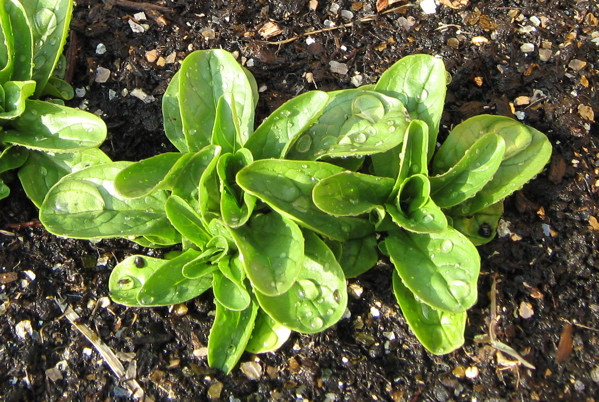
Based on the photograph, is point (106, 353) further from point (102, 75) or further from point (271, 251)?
point (102, 75)

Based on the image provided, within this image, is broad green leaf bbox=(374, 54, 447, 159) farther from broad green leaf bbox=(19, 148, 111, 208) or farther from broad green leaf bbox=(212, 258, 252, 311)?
broad green leaf bbox=(19, 148, 111, 208)

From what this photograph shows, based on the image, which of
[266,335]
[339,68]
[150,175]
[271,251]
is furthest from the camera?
[339,68]

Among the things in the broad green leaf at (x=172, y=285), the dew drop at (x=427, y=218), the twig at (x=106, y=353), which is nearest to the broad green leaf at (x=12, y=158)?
the twig at (x=106, y=353)

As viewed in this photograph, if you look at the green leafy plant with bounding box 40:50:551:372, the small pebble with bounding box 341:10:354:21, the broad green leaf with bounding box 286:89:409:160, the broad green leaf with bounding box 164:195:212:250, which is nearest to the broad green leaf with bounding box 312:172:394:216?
the green leafy plant with bounding box 40:50:551:372

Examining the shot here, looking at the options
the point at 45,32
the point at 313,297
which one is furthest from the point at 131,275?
the point at 45,32

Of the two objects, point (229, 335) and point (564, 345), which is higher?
point (229, 335)

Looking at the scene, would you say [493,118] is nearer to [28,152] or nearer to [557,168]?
[557,168]

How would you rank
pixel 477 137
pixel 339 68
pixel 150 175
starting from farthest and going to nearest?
pixel 339 68 → pixel 477 137 → pixel 150 175

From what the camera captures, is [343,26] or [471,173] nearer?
[471,173]
